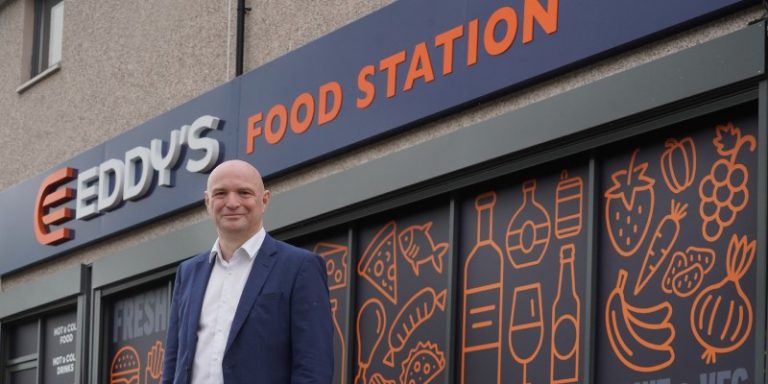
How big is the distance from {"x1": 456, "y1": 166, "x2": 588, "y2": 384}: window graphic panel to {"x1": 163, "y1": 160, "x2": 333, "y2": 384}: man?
7.60 feet

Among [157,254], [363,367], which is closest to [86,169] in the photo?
[157,254]

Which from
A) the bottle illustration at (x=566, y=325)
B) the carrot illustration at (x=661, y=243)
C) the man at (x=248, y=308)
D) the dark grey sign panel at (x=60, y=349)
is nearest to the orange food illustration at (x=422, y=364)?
the bottle illustration at (x=566, y=325)

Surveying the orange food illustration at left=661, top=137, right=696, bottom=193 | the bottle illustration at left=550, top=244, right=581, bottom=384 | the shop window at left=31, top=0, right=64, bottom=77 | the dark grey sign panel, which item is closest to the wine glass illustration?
the bottle illustration at left=550, top=244, right=581, bottom=384

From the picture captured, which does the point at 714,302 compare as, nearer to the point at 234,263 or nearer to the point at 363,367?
the point at 234,263

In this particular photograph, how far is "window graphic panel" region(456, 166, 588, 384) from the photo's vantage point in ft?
26.0

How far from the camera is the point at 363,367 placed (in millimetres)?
9516

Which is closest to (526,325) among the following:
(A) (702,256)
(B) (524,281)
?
(B) (524,281)

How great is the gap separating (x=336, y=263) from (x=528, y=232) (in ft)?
6.43

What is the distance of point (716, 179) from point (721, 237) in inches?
11.0

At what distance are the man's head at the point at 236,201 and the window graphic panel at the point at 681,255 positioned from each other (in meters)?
2.36

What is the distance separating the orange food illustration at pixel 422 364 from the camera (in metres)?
8.80

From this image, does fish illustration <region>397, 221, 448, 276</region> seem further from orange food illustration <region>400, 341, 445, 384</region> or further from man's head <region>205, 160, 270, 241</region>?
man's head <region>205, 160, 270, 241</region>

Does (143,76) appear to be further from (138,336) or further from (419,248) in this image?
(419,248)

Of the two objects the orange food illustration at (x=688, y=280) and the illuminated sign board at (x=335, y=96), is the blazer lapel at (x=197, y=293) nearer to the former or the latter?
the orange food illustration at (x=688, y=280)
